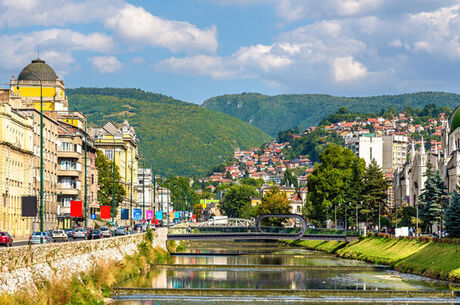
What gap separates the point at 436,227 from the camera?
134m

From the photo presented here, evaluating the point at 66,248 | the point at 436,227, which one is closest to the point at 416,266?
the point at 66,248

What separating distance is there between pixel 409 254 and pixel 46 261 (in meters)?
54.3

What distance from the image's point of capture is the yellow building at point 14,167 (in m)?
93.2

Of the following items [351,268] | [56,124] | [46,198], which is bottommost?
[351,268]

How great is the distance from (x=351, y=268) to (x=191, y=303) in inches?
1333

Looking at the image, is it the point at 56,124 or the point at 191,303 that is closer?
the point at 191,303

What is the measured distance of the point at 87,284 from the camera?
56062mm

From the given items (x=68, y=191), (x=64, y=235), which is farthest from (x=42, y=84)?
(x=64, y=235)

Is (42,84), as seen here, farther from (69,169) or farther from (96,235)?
(96,235)

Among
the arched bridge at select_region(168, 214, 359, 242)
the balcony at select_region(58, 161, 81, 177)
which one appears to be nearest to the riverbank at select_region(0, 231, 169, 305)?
the arched bridge at select_region(168, 214, 359, 242)

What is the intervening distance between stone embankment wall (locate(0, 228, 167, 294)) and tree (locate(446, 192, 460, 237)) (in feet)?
118

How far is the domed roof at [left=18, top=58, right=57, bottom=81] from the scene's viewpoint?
478 feet

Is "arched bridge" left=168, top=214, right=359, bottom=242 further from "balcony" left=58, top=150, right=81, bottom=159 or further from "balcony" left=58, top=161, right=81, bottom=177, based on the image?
"balcony" left=58, top=150, right=81, bottom=159

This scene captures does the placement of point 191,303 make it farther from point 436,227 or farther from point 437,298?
point 436,227
